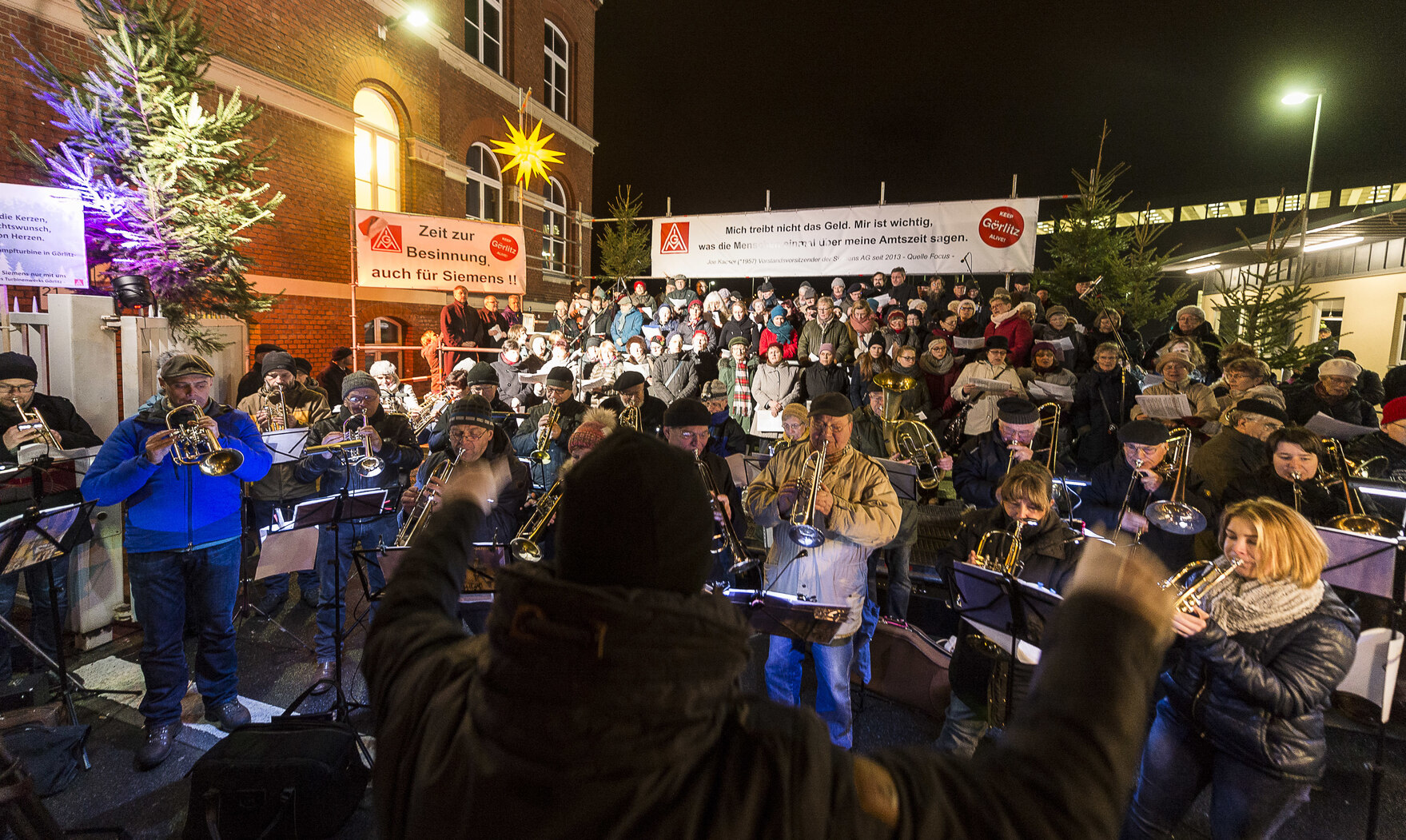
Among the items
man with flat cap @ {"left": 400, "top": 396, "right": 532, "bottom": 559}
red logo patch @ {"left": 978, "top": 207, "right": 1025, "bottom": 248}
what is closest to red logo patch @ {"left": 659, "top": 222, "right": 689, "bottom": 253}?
red logo patch @ {"left": 978, "top": 207, "right": 1025, "bottom": 248}

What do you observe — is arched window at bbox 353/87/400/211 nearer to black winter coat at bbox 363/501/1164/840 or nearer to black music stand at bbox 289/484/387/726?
black music stand at bbox 289/484/387/726

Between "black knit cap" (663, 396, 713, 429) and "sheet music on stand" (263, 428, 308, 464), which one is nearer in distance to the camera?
"black knit cap" (663, 396, 713, 429)

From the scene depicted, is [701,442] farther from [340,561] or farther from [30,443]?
[30,443]

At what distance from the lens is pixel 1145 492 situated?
201 inches

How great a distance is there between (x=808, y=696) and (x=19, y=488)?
5.72m

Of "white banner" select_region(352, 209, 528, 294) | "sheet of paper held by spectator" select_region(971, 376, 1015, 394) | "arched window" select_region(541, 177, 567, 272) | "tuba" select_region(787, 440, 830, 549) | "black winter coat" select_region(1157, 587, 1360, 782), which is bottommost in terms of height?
"black winter coat" select_region(1157, 587, 1360, 782)

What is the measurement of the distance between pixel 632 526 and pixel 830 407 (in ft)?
11.4

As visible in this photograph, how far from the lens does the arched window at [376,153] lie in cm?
1384

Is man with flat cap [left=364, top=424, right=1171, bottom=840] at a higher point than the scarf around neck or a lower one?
higher

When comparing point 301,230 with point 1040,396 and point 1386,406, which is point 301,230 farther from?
point 1386,406

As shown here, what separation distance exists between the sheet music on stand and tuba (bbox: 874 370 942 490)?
570 cm

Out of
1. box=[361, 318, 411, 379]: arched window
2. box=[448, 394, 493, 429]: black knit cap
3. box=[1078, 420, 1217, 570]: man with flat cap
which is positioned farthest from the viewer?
box=[361, 318, 411, 379]: arched window

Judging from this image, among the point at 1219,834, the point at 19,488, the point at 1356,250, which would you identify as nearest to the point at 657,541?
the point at 1219,834

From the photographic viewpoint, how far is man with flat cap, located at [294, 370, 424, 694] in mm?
5242
